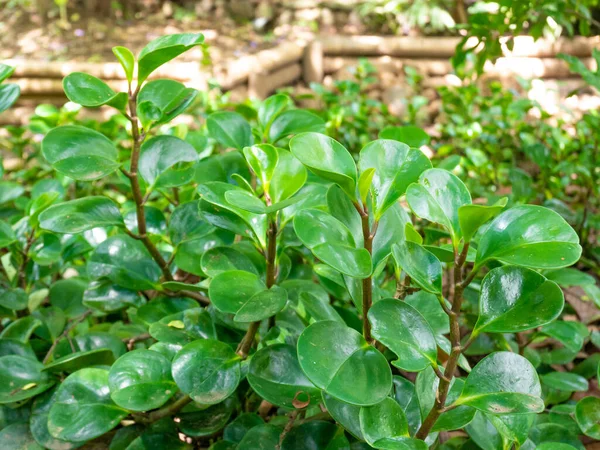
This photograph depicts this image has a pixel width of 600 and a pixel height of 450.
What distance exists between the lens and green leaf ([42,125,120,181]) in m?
0.60

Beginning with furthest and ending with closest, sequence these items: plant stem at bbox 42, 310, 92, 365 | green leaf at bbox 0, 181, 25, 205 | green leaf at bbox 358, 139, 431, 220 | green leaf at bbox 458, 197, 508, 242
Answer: green leaf at bbox 0, 181, 25, 205 → plant stem at bbox 42, 310, 92, 365 → green leaf at bbox 358, 139, 431, 220 → green leaf at bbox 458, 197, 508, 242

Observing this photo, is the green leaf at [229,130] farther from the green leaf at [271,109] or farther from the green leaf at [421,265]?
the green leaf at [421,265]

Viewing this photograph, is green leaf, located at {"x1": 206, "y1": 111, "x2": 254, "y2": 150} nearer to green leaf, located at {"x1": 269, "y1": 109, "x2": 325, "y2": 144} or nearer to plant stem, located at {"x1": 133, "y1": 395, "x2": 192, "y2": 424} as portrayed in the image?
green leaf, located at {"x1": 269, "y1": 109, "x2": 325, "y2": 144}

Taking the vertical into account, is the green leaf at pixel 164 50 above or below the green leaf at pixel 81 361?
above

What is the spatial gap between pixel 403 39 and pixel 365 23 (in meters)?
0.93

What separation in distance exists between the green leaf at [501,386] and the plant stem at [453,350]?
0.05 feet

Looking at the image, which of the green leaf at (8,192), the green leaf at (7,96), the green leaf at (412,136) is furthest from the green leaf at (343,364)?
the green leaf at (8,192)

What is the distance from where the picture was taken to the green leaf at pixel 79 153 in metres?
0.60

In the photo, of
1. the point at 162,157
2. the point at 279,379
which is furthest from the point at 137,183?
the point at 279,379

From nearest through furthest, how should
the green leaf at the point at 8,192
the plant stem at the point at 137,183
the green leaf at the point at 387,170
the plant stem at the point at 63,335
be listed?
1. the green leaf at the point at 387,170
2. the plant stem at the point at 137,183
3. the plant stem at the point at 63,335
4. the green leaf at the point at 8,192

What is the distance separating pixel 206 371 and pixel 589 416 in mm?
412

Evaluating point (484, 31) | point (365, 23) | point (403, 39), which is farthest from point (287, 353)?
point (365, 23)

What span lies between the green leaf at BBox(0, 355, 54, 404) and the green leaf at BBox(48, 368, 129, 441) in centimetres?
7

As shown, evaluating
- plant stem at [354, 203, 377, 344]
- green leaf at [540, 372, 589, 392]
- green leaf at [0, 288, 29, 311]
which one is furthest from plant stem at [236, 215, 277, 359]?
green leaf at [540, 372, 589, 392]
